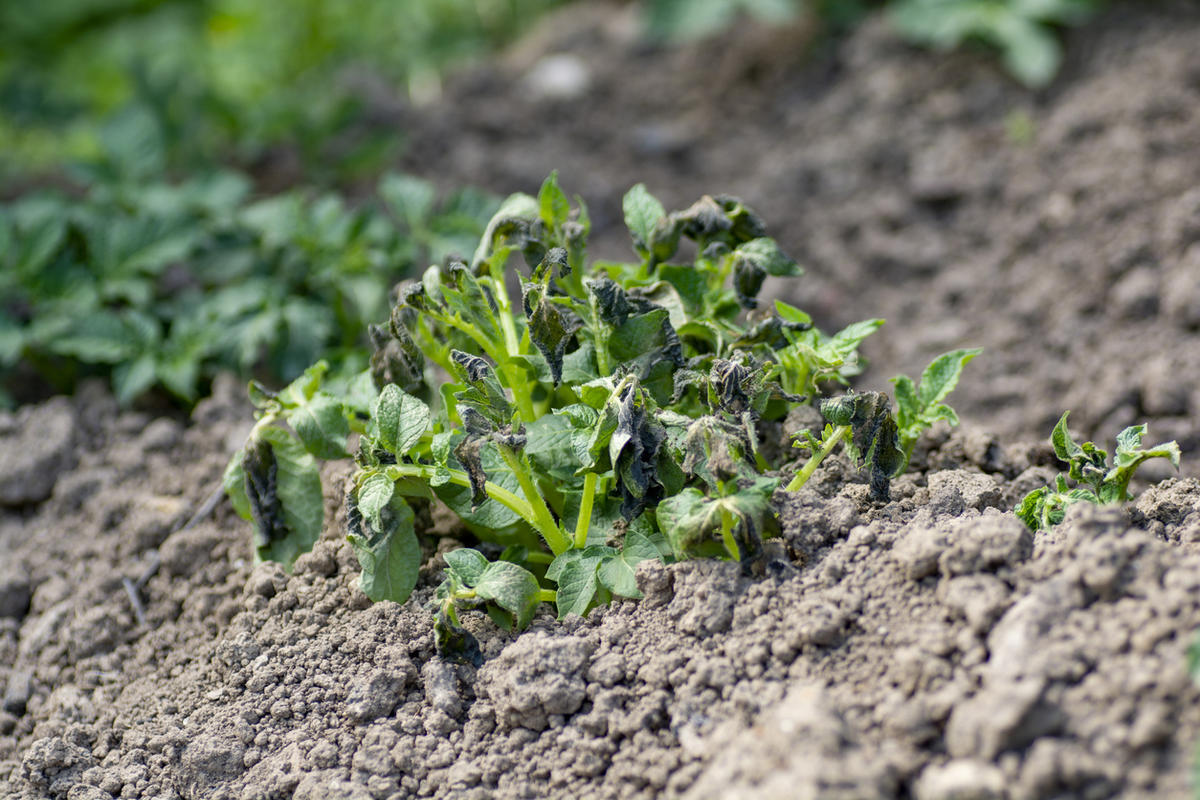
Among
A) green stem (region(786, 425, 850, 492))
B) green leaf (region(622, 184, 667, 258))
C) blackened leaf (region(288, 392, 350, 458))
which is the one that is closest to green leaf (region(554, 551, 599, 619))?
green stem (region(786, 425, 850, 492))

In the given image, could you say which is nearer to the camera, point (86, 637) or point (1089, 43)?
point (86, 637)

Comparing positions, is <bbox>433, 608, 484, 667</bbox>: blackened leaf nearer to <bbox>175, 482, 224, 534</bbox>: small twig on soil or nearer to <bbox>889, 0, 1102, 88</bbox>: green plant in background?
<bbox>175, 482, 224, 534</bbox>: small twig on soil

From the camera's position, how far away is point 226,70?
177 inches

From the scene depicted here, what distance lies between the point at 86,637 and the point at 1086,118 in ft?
11.3

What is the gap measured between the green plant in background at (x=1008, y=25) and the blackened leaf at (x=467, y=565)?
9.76 feet

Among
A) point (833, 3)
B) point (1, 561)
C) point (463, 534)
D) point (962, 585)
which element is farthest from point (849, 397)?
point (833, 3)

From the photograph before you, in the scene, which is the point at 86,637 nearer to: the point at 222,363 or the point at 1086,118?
the point at 222,363

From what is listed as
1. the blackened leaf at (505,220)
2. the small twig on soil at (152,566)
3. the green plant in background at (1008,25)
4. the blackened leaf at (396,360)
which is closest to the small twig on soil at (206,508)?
the small twig on soil at (152,566)

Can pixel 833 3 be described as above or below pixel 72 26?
above

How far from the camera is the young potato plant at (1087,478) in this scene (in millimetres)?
1735

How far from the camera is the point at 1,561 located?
7.47ft

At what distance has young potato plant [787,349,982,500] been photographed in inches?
68.6

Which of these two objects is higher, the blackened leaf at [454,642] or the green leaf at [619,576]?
the green leaf at [619,576]

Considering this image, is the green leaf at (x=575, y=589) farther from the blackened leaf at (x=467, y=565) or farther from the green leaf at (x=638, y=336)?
the green leaf at (x=638, y=336)
